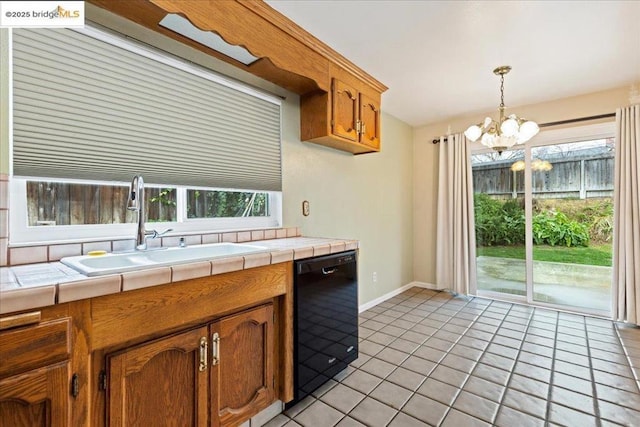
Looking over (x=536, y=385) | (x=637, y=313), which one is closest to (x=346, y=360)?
(x=536, y=385)

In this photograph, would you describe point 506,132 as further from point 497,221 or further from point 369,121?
point 497,221

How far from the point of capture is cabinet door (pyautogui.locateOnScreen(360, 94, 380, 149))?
2.66 m

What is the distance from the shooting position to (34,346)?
84 centimetres

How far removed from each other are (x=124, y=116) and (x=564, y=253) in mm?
4524

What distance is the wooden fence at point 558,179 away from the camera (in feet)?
10.5

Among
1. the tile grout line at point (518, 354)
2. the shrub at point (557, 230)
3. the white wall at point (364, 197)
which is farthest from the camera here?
the shrub at point (557, 230)

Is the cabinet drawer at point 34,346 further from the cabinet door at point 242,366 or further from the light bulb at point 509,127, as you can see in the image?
the light bulb at point 509,127

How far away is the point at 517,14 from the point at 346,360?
2598 millimetres

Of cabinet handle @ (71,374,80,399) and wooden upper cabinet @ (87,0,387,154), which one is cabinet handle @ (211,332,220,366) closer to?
cabinet handle @ (71,374,80,399)

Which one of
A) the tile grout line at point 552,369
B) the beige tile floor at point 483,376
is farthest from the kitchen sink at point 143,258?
the tile grout line at point 552,369

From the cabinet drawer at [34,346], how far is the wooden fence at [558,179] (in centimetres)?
435

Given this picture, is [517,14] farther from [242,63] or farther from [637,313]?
[637,313]

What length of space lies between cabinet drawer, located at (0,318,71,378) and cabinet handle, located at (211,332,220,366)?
54 cm

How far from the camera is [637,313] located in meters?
2.84
